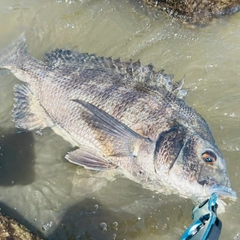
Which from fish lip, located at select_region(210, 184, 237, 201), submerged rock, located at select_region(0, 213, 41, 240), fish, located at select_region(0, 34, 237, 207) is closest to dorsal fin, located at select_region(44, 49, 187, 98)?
fish, located at select_region(0, 34, 237, 207)

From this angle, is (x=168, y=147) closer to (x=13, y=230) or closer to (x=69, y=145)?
(x=69, y=145)

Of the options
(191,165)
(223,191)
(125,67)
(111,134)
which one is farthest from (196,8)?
(223,191)

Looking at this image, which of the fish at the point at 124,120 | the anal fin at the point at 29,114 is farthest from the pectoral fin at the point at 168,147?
the anal fin at the point at 29,114

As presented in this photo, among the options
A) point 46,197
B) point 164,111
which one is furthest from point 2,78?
point 164,111

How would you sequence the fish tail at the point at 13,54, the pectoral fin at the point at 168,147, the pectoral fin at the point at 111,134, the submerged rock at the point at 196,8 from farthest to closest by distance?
the submerged rock at the point at 196,8 < the fish tail at the point at 13,54 < the pectoral fin at the point at 111,134 < the pectoral fin at the point at 168,147

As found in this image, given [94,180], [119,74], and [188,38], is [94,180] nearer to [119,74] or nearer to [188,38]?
[119,74]

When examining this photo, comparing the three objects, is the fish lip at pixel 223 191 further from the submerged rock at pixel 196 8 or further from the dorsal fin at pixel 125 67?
the submerged rock at pixel 196 8

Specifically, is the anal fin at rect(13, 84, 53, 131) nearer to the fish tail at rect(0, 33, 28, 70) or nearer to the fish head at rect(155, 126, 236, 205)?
the fish tail at rect(0, 33, 28, 70)
